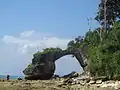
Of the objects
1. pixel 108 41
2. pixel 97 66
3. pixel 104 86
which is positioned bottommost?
pixel 104 86

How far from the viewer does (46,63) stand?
5397 centimetres

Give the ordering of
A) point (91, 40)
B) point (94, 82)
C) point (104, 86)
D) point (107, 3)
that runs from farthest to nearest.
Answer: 1. point (107, 3)
2. point (91, 40)
3. point (94, 82)
4. point (104, 86)

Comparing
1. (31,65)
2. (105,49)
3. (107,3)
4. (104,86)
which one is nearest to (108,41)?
(105,49)

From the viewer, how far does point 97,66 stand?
123 ft

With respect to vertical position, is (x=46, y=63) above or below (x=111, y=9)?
below

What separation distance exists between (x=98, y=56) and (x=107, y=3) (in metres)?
16.2

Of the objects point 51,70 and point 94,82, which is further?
point 51,70

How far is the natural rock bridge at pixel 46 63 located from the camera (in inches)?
2080

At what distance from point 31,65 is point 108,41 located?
64.6 ft

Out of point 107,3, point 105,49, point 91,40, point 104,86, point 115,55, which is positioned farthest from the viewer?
point 107,3

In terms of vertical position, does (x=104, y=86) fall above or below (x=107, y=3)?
below

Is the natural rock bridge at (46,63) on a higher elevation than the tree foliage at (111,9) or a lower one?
lower

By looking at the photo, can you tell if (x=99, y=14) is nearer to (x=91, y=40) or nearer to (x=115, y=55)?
(x=91, y=40)

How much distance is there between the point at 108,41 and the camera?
3744 cm
